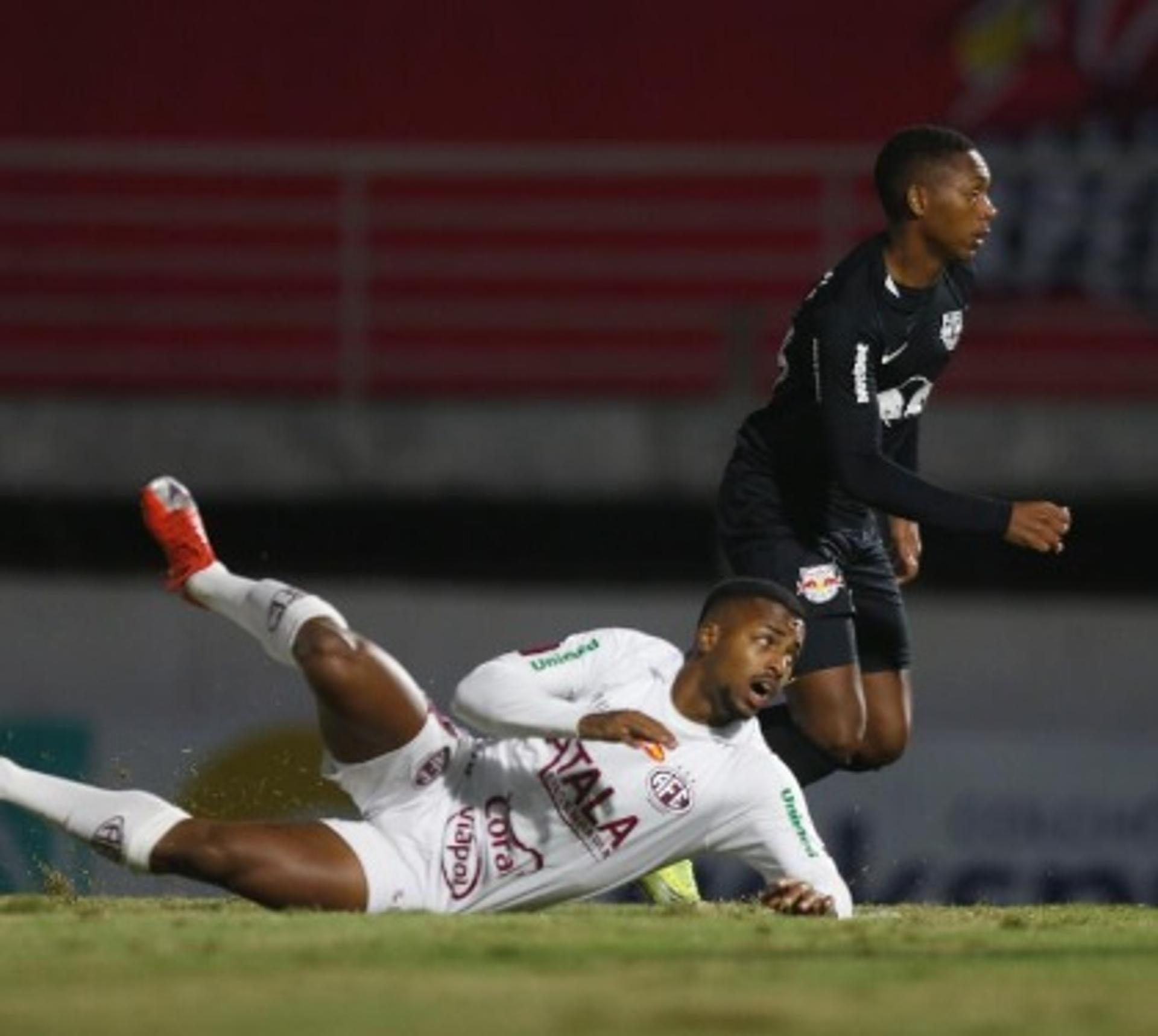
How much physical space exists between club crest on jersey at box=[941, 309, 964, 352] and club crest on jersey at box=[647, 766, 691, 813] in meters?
1.65

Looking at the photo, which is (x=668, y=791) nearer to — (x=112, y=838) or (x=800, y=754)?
(x=112, y=838)

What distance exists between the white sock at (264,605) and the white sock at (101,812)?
45 cm

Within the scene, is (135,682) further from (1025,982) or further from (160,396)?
(1025,982)

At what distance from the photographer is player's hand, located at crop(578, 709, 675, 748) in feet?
27.5

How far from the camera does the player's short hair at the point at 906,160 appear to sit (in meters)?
9.76

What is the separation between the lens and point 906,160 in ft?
32.1

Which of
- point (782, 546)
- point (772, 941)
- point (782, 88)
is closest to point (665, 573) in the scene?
point (782, 88)

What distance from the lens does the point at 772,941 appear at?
8406mm

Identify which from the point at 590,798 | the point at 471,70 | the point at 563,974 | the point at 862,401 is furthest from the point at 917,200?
the point at 471,70

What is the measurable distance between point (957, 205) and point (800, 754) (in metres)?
1.49

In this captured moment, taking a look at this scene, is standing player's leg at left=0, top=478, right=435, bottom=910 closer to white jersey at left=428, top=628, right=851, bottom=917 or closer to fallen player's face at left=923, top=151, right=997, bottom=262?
white jersey at left=428, top=628, right=851, bottom=917

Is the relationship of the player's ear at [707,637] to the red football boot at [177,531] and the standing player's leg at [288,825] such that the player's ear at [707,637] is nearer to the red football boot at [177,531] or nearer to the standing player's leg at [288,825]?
the standing player's leg at [288,825]

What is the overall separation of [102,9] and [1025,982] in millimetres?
12021

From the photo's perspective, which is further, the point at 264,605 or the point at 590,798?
the point at 264,605
